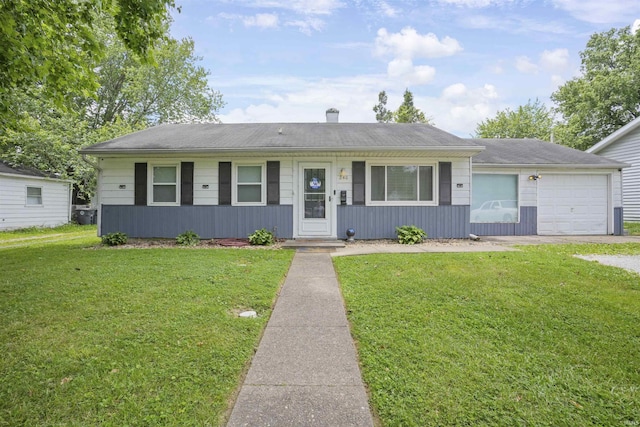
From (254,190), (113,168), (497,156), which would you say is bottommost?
(254,190)

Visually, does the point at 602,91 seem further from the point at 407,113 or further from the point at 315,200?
the point at 315,200

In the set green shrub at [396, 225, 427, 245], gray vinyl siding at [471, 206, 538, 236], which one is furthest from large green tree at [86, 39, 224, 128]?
gray vinyl siding at [471, 206, 538, 236]

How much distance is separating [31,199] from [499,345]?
18474mm

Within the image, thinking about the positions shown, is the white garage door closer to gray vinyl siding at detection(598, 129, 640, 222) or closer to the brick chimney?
gray vinyl siding at detection(598, 129, 640, 222)

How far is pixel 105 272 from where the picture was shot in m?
5.09

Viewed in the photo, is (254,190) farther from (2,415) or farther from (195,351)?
(2,415)

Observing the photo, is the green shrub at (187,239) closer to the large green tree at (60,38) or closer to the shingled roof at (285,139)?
the shingled roof at (285,139)

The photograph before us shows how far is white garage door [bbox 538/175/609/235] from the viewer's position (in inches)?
402

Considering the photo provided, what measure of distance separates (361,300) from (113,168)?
28.2 ft

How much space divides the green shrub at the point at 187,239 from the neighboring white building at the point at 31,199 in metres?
9.72

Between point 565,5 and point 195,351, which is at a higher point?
point 565,5

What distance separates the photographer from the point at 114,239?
8.29m

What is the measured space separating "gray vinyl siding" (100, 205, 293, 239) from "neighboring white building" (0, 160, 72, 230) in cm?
762

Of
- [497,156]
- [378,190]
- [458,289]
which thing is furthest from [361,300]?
[497,156]
